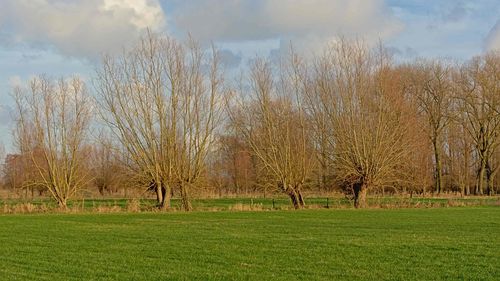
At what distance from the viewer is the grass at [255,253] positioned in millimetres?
11055

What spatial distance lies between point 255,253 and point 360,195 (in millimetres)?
27095

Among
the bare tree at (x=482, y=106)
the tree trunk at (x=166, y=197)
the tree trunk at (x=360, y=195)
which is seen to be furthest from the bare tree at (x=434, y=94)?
the tree trunk at (x=166, y=197)

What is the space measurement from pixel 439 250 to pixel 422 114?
4740 centimetres

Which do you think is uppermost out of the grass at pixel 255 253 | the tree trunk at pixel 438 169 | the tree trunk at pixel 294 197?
the tree trunk at pixel 438 169

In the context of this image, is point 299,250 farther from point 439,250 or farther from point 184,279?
point 184,279

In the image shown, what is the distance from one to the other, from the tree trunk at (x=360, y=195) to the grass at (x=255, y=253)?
57.7 ft

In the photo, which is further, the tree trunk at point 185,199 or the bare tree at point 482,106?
the bare tree at point 482,106

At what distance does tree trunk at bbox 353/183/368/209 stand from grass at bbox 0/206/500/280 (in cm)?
1758

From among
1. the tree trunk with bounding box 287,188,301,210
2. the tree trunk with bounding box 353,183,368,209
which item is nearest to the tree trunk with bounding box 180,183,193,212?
the tree trunk with bounding box 287,188,301,210

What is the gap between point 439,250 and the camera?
14469 millimetres

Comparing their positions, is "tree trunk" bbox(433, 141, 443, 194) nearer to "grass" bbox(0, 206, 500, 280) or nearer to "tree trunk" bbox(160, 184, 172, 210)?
"tree trunk" bbox(160, 184, 172, 210)

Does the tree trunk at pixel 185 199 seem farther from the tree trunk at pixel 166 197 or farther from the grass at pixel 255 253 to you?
the grass at pixel 255 253

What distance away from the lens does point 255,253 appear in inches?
559

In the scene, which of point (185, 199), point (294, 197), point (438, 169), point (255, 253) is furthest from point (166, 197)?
point (438, 169)
